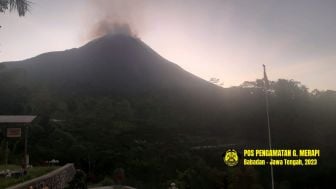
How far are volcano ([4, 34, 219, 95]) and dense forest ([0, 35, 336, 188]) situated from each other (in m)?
30.5

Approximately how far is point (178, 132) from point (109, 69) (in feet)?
275

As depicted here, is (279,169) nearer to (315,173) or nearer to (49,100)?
(315,173)

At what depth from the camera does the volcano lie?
116375mm

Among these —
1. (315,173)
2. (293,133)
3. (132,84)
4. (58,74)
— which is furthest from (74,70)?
(315,173)

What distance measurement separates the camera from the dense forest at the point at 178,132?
39.2 meters

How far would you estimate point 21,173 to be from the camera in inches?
691

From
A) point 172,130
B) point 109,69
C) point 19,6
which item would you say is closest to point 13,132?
point 19,6

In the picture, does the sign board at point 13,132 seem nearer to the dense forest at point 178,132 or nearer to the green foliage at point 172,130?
the dense forest at point 178,132

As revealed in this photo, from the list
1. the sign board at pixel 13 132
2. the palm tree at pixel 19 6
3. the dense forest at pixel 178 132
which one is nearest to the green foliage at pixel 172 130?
the dense forest at pixel 178 132

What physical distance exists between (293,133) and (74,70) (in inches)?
3643

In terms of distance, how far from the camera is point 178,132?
202ft

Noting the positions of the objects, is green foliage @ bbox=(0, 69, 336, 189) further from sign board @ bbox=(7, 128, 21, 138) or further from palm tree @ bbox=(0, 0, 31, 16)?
palm tree @ bbox=(0, 0, 31, 16)

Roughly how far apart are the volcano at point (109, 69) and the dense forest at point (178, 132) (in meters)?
30.5

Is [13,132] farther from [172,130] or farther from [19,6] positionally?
[172,130]
